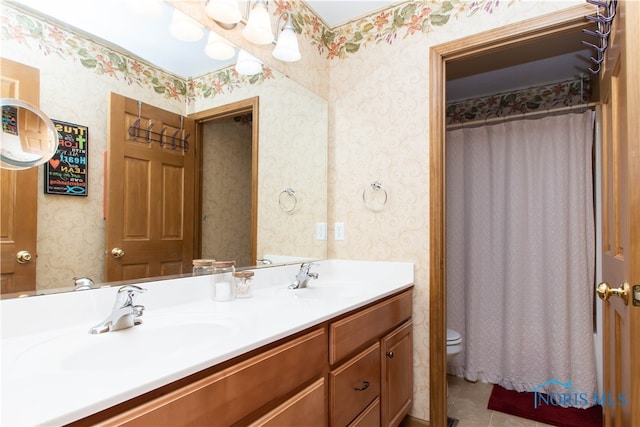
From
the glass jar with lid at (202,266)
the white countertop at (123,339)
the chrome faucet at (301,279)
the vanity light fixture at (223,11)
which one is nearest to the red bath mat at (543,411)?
the white countertop at (123,339)

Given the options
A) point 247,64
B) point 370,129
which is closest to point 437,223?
point 370,129

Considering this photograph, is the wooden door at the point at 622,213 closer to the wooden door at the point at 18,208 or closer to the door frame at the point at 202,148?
the door frame at the point at 202,148

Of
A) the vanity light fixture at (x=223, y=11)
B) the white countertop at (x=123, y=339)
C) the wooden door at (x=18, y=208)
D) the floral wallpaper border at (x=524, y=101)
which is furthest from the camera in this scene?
the floral wallpaper border at (x=524, y=101)

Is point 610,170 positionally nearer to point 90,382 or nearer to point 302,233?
point 302,233

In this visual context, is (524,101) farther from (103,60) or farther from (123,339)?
(123,339)

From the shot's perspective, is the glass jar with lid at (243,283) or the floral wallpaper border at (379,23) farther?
the floral wallpaper border at (379,23)

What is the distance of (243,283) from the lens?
54.4 inches

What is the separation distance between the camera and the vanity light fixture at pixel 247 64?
1.59 meters

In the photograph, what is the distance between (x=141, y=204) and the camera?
118 centimetres

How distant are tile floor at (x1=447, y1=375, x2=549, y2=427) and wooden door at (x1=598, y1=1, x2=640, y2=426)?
644 mm

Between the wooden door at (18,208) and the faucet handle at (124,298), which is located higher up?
the wooden door at (18,208)

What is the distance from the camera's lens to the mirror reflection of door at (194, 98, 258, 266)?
1.42 meters

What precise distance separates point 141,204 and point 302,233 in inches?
38.7

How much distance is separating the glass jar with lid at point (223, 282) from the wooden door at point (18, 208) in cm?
55
